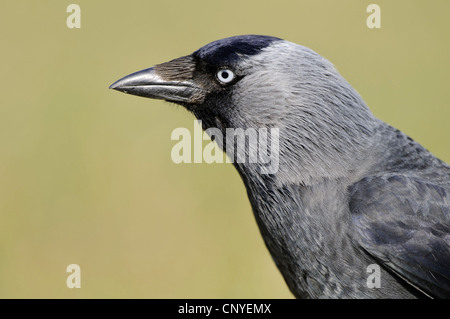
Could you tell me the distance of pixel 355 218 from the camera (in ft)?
12.8

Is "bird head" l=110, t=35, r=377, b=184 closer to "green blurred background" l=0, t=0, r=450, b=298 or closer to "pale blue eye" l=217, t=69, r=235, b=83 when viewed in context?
"pale blue eye" l=217, t=69, r=235, b=83

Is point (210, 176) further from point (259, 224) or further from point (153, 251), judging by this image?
point (259, 224)

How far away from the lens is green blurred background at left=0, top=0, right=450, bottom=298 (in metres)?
7.42

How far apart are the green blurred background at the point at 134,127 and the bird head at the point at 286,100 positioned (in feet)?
9.32

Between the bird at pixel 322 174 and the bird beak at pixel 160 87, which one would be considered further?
the bird beak at pixel 160 87

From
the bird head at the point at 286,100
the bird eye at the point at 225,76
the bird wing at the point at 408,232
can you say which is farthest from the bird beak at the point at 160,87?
the bird wing at the point at 408,232

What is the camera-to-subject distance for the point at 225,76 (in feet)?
14.0

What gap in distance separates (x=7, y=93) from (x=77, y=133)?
1537mm

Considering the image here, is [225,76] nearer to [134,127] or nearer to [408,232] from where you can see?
[408,232]

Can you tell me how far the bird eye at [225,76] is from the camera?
425 centimetres

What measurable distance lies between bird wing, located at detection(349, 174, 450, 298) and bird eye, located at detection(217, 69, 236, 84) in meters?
1.08

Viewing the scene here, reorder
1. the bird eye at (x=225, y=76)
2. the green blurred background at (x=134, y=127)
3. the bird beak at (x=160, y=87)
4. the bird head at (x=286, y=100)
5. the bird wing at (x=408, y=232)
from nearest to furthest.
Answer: the bird wing at (x=408, y=232) → the bird head at (x=286, y=100) → the bird eye at (x=225, y=76) → the bird beak at (x=160, y=87) → the green blurred background at (x=134, y=127)

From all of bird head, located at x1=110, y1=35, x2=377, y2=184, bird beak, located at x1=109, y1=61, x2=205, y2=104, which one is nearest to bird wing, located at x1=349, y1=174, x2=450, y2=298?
bird head, located at x1=110, y1=35, x2=377, y2=184

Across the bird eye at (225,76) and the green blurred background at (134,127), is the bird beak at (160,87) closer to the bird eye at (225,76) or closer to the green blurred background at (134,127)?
the bird eye at (225,76)
